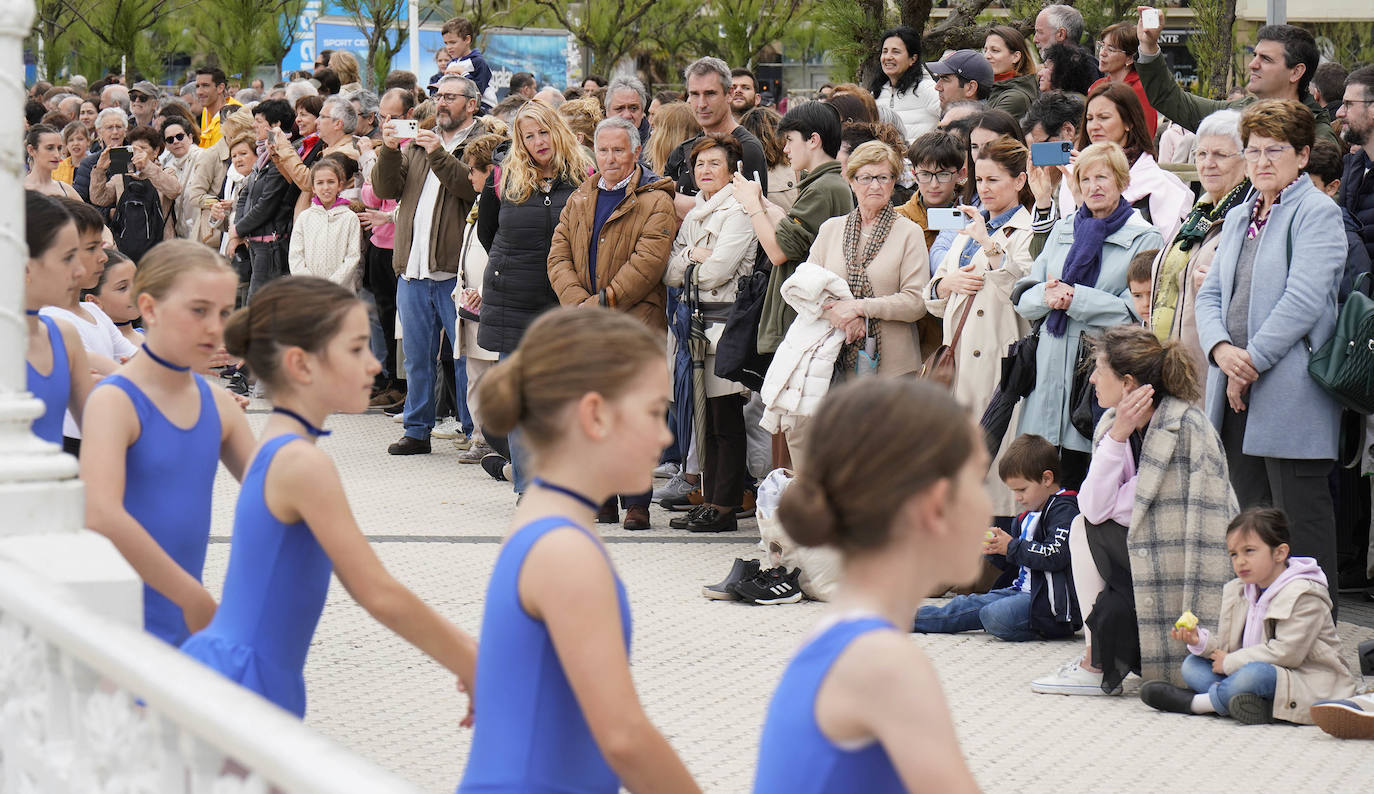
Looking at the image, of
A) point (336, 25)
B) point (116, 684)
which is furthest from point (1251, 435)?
point (336, 25)

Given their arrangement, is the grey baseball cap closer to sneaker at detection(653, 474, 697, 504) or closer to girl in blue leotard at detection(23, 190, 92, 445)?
sneaker at detection(653, 474, 697, 504)

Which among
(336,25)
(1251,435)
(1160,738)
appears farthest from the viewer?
(336,25)

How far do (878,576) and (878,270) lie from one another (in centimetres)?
565

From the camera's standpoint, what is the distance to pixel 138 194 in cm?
1430

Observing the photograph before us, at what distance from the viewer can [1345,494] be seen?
723 cm

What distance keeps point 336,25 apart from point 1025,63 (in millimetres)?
32526

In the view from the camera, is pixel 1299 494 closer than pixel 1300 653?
No

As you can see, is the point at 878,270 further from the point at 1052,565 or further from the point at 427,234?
the point at 427,234

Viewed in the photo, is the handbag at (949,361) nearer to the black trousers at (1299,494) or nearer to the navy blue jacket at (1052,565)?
the navy blue jacket at (1052,565)

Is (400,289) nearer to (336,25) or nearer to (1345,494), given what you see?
(1345,494)

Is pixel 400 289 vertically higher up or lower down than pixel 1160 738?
higher up

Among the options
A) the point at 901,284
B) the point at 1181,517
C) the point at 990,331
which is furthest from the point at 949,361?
the point at 1181,517

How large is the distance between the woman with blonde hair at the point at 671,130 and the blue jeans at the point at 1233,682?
4778 millimetres

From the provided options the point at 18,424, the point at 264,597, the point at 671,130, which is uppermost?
the point at 671,130
